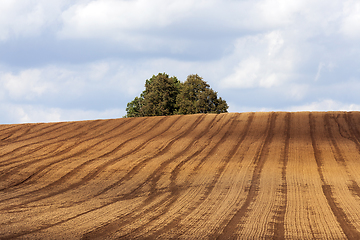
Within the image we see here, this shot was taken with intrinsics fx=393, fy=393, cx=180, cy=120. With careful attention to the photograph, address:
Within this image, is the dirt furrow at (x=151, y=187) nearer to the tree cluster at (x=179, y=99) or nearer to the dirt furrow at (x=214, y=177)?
the dirt furrow at (x=214, y=177)

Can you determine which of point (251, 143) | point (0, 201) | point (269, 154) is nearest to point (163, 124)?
point (251, 143)

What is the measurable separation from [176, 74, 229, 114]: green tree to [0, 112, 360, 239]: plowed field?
2021 cm

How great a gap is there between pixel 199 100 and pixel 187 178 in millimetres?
33626

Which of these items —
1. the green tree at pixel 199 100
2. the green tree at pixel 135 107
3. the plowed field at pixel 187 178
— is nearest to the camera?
the plowed field at pixel 187 178

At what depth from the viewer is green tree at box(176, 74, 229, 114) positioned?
48.5m

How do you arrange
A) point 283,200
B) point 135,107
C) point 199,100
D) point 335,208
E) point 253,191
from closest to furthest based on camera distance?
point 335,208, point 283,200, point 253,191, point 199,100, point 135,107

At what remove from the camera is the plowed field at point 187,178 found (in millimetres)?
9555

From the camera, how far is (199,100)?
160 ft

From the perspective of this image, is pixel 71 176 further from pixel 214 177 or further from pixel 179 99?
pixel 179 99

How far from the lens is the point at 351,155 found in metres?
18.5

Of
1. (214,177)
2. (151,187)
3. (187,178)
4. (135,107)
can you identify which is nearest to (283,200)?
(214,177)

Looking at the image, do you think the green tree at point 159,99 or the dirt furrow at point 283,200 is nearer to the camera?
the dirt furrow at point 283,200

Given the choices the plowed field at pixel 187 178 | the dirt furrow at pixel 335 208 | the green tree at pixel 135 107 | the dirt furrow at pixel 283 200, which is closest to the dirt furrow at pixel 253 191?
the plowed field at pixel 187 178

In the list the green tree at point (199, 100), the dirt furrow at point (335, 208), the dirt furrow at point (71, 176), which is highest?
the green tree at point (199, 100)
